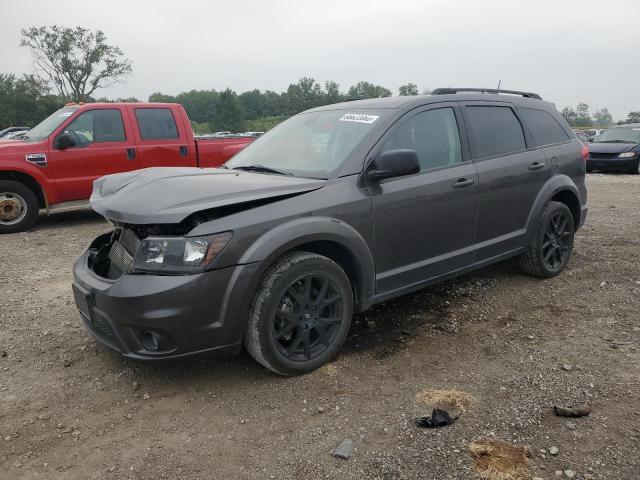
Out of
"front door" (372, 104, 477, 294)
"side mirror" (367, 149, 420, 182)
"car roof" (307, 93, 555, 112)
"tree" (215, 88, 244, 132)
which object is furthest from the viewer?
"tree" (215, 88, 244, 132)

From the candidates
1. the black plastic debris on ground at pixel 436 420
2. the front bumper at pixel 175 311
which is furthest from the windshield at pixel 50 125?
the black plastic debris on ground at pixel 436 420

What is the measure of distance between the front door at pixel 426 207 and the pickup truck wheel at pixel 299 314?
1.31 ft

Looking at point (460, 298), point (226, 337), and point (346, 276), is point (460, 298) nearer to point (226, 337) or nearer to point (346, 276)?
point (346, 276)

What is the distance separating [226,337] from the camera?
114 inches

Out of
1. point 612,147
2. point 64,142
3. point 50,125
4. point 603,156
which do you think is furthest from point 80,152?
point 612,147

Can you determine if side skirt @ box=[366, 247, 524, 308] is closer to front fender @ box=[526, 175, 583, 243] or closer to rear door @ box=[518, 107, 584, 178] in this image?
front fender @ box=[526, 175, 583, 243]

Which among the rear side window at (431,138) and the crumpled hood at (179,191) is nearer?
the crumpled hood at (179,191)

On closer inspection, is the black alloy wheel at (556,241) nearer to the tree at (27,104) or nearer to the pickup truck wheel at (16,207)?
the pickup truck wheel at (16,207)

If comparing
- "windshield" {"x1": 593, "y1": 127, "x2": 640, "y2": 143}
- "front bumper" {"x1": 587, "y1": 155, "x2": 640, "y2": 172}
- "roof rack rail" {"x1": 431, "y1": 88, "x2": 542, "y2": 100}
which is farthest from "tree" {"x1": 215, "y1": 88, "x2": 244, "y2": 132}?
"roof rack rail" {"x1": 431, "y1": 88, "x2": 542, "y2": 100}

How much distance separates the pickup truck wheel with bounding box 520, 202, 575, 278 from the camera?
4746 mm

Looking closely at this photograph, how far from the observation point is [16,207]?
7.53 meters

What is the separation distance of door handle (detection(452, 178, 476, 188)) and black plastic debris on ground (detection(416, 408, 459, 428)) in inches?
69.0

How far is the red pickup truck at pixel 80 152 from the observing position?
7.46 metres

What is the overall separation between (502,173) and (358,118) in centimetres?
132
